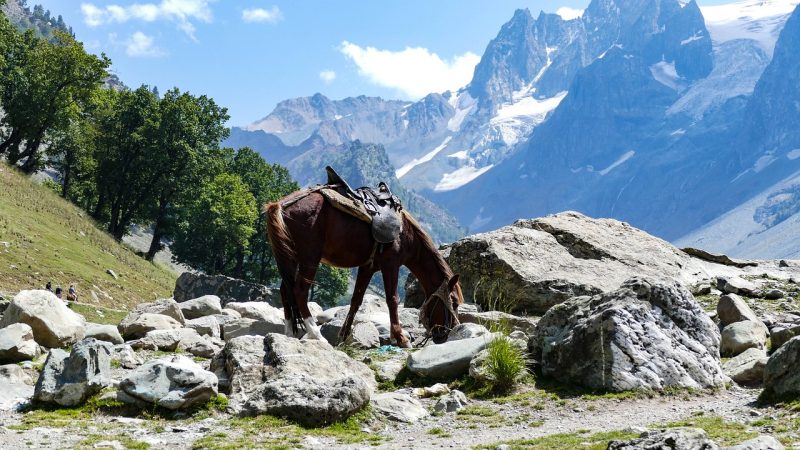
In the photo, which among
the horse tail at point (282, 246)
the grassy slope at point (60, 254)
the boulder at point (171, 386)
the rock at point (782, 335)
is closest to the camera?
the boulder at point (171, 386)

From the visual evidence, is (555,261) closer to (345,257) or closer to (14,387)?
(345,257)

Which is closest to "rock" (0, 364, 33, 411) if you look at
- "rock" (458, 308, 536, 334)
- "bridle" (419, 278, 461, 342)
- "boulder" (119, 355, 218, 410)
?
"boulder" (119, 355, 218, 410)

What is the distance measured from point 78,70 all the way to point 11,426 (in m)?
64.2

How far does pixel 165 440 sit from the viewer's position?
10492mm

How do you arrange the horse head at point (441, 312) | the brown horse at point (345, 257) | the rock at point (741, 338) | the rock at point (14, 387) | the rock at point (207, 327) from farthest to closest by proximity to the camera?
the rock at point (207, 327)
the horse head at point (441, 312)
the rock at point (741, 338)
the brown horse at point (345, 257)
the rock at point (14, 387)

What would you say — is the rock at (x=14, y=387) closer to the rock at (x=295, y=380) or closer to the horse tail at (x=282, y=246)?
the rock at (x=295, y=380)

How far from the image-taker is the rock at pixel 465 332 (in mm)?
16547

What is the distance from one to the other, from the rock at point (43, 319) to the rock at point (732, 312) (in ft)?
49.3

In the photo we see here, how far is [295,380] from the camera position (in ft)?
39.7

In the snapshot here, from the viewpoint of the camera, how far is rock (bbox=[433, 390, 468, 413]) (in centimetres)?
1283

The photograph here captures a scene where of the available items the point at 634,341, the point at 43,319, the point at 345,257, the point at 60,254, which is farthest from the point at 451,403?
the point at 60,254

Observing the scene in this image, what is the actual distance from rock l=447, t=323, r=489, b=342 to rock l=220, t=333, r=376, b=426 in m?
2.83

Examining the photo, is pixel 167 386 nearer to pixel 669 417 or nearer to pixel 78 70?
pixel 669 417

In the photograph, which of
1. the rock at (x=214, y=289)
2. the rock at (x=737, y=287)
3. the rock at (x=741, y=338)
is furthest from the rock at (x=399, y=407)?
the rock at (x=214, y=289)
